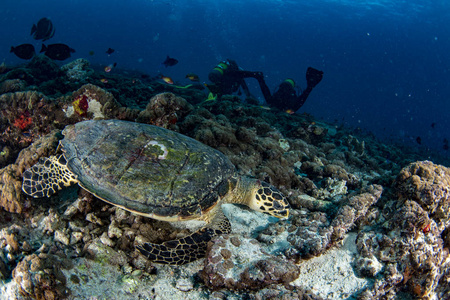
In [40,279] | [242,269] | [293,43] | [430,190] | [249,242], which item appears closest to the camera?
[40,279]

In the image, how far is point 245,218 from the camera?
3555mm

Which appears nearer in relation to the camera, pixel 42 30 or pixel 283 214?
pixel 283 214

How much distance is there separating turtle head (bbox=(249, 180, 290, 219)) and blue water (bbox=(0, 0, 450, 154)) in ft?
202

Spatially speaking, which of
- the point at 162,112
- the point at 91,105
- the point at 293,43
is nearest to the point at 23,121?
the point at 91,105

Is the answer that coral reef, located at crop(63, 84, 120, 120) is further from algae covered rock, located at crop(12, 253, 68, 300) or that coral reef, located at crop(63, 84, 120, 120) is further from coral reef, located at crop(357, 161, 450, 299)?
coral reef, located at crop(357, 161, 450, 299)

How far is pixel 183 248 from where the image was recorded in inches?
107

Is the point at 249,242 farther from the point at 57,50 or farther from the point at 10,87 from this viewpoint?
the point at 57,50

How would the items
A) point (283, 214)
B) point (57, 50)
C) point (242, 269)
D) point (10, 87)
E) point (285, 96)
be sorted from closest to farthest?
point (242, 269) < point (283, 214) < point (10, 87) < point (57, 50) < point (285, 96)

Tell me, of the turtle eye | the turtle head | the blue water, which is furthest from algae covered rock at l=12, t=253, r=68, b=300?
the blue water

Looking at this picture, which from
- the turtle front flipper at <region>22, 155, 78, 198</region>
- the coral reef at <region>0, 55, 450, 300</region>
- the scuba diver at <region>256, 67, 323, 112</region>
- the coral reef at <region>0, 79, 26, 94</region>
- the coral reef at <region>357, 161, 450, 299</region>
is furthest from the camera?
the scuba diver at <region>256, 67, 323, 112</region>

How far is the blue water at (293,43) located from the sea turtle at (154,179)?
2431 inches

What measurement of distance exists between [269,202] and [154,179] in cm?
170

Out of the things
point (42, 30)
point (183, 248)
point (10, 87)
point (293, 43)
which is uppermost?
point (42, 30)

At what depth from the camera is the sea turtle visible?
9.07 feet
